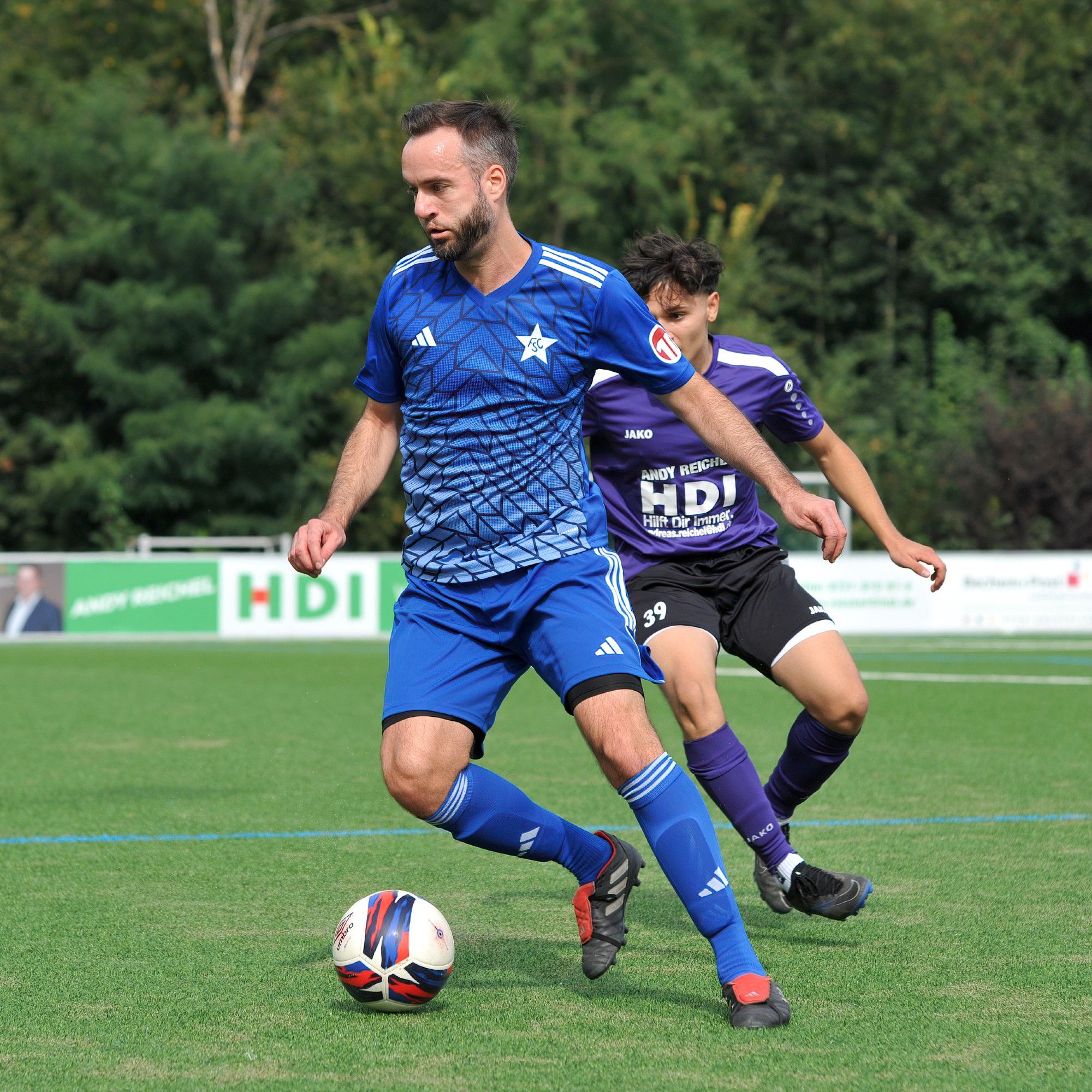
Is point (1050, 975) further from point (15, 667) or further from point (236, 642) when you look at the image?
point (236, 642)

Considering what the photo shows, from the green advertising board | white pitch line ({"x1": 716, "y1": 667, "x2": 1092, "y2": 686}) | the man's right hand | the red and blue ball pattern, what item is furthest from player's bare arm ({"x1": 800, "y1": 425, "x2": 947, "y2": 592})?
the green advertising board

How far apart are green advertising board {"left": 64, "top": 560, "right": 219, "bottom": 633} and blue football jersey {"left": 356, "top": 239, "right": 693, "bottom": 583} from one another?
18.8 metres

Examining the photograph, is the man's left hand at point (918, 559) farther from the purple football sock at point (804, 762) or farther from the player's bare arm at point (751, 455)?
the player's bare arm at point (751, 455)

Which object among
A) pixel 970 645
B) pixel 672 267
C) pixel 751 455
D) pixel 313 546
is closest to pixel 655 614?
pixel 672 267

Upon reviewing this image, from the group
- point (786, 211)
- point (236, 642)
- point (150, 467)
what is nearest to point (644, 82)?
point (786, 211)

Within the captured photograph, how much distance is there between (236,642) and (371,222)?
20068mm

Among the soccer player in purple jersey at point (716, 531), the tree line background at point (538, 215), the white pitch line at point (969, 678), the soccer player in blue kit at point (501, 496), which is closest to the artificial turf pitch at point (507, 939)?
the soccer player in blue kit at point (501, 496)

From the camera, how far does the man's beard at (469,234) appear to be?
4.20m

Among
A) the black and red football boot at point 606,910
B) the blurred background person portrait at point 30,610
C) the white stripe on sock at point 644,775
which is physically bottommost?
the blurred background person portrait at point 30,610

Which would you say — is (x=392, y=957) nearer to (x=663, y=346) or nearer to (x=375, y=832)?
(x=663, y=346)

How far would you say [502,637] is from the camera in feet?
14.2

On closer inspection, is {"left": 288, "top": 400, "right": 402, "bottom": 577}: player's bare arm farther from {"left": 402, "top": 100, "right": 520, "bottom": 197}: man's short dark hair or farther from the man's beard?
{"left": 402, "top": 100, "right": 520, "bottom": 197}: man's short dark hair

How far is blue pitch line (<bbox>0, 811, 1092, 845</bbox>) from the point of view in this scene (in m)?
6.82

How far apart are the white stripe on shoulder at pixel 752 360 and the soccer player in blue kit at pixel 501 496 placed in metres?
1.45
